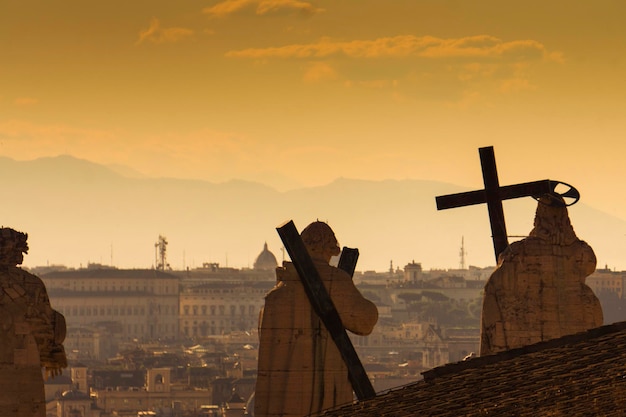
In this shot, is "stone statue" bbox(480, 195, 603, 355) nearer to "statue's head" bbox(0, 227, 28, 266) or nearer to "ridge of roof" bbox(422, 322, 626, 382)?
"ridge of roof" bbox(422, 322, 626, 382)

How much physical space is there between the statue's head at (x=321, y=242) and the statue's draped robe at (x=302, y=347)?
9 cm

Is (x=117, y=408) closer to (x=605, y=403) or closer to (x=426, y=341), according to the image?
(x=426, y=341)

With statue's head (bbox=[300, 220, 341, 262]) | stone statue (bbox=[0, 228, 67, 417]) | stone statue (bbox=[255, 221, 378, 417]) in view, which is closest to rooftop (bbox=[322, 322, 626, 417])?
stone statue (bbox=[255, 221, 378, 417])

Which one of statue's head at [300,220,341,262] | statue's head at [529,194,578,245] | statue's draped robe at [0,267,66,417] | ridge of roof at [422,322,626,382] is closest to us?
ridge of roof at [422,322,626,382]

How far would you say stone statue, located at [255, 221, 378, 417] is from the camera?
13.1m

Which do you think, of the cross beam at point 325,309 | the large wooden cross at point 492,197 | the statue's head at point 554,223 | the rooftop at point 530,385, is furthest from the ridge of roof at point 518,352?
the large wooden cross at point 492,197

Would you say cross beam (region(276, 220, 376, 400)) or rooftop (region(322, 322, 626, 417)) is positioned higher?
cross beam (region(276, 220, 376, 400))

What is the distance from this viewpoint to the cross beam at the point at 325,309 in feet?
42.6

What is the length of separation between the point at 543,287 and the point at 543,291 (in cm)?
2

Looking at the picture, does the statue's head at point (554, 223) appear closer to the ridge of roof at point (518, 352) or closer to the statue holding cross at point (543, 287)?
the statue holding cross at point (543, 287)

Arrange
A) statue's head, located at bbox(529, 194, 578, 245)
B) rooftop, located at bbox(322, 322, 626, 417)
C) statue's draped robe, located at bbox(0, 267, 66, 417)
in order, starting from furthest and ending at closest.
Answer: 1. statue's head, located at bbox(529, 194, 578, 245)
2. statue's draped robe, located at bbox(0, 267, 66, 417)
3. rooftop, located at bbox(322, 322, 626, 417)

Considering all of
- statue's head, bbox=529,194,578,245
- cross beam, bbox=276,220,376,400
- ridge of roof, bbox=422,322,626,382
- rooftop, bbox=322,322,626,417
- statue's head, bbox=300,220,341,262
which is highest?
statue's head, bbox=529,194,578,245

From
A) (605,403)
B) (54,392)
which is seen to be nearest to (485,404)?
(605,403)

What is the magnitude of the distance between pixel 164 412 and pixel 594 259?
4818 inches
